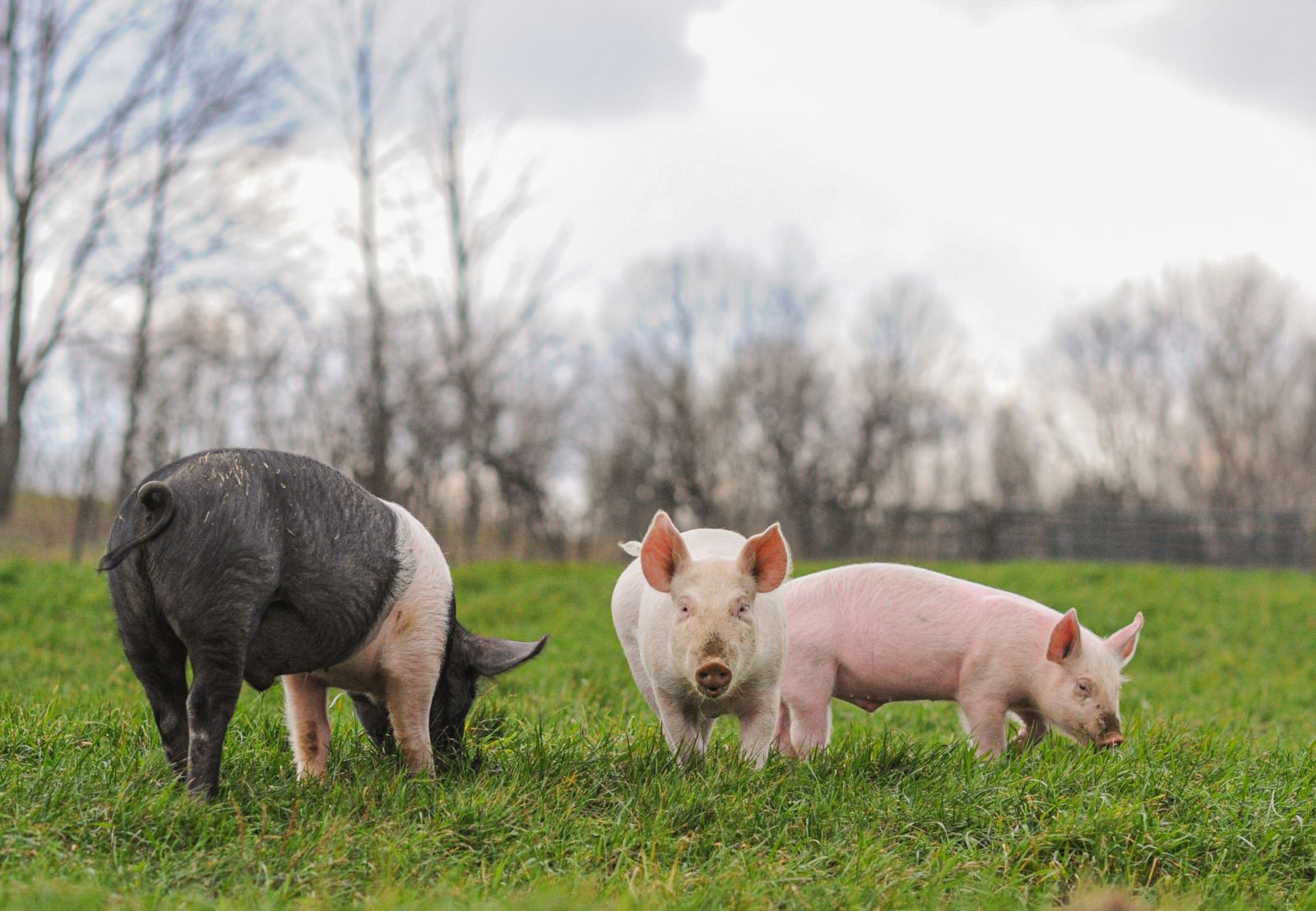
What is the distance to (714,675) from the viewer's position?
3826mm

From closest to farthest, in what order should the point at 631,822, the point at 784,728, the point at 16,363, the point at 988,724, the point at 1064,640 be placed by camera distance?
1. the point at 631,822
2. the point at 1064,640
3. the point at 988,724
4. the point at 784,728
5. the point at 16,363

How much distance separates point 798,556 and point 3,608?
1871 centimetres

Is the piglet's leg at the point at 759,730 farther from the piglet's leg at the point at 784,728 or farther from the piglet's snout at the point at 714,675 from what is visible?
the piglet's leg at the point at 784,728

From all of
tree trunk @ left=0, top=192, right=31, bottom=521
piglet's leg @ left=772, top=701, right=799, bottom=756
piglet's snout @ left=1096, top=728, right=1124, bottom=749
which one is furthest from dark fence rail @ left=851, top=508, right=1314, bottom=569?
piglet's snout @ left=1096, top=728, right=1124, bottom=749

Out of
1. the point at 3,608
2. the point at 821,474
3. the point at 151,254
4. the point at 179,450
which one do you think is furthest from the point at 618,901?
the point at 821,474

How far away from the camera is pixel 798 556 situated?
26.4 meters

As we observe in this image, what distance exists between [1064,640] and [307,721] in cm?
300

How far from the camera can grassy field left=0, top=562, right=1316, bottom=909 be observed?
3.05 meters

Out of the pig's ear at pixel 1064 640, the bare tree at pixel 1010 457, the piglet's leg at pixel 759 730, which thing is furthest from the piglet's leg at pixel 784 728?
the bare tree at pixel 1010 457

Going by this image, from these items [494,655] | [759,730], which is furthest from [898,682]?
[494,655]

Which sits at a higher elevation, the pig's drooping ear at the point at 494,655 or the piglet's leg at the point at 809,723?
the pig's drooping ear at the point at 494,655

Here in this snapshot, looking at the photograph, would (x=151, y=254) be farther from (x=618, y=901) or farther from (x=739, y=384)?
(x=739, y=384)

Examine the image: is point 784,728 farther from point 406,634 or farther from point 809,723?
point 406,634

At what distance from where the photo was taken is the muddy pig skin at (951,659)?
4.80 m
